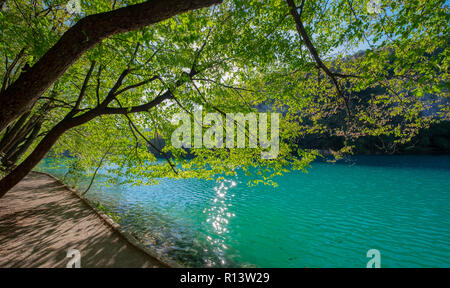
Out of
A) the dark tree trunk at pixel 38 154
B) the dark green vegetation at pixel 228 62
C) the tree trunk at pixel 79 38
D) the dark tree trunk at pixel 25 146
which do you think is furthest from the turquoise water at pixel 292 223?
the tree trunk at pixel 79 38

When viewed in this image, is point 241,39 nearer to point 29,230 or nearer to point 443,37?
point 443,37

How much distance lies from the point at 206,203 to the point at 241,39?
13.0 m

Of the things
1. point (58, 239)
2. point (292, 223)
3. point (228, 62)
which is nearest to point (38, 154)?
point (58, 239)

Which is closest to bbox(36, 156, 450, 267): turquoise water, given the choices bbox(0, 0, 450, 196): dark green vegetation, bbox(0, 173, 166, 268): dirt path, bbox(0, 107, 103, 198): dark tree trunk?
bbox(0, 173, 166, 268): dirt path

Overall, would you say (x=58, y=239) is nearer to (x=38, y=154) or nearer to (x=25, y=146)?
(x=38, y=154)

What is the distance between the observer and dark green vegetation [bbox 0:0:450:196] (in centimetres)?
268

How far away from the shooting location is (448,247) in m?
8.38

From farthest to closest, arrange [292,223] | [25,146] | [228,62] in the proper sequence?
1. [292,223]
2. [25,146]
3. [228,62]

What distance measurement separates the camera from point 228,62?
19.6ft

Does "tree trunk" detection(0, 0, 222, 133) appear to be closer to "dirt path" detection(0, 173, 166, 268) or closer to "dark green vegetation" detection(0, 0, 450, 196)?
"dark green vegetation" detection(0, 0, 450, 196)

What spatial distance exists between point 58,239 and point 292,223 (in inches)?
431

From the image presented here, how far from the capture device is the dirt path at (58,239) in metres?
5.04

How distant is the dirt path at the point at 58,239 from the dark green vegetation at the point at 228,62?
6.98ft

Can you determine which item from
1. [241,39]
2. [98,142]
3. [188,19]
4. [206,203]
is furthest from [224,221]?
[188,19]
